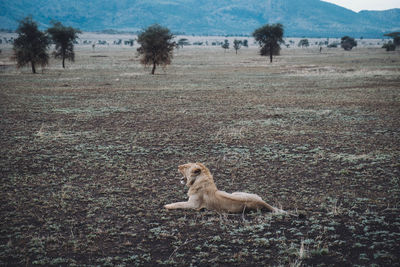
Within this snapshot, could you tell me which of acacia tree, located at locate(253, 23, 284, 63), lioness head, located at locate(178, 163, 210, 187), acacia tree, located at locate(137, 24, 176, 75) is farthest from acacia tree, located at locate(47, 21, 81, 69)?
lioness head, located at locate(178, 163, 210, 187)

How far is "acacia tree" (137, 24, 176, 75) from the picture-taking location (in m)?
41.8

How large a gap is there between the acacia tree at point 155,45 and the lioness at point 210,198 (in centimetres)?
3781

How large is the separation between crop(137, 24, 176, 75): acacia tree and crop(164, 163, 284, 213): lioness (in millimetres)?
37809

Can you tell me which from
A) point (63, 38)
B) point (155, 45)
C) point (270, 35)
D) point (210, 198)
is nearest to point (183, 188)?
point (210, 198)

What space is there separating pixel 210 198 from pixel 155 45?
3837 cm

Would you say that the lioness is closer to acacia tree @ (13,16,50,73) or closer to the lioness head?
the lioness head

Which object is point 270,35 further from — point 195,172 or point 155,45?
point 195,172

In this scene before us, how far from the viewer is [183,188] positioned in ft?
25.0

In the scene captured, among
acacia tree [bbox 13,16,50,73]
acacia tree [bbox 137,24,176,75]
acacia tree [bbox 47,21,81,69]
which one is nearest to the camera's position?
acacia tree [bbox 13,16,50,73]

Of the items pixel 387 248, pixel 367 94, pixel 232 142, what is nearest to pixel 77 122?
pixel 232 142

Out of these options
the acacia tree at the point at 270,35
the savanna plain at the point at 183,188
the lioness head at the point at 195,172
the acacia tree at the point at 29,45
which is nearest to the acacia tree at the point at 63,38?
the acacia tree at the point at 29,45

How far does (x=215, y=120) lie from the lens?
1566 centimetres

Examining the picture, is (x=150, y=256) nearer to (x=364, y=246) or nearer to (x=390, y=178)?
(x=364, y=246)

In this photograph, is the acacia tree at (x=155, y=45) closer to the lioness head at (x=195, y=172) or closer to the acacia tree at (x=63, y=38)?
the acacia tree at (x=63, y=38)
